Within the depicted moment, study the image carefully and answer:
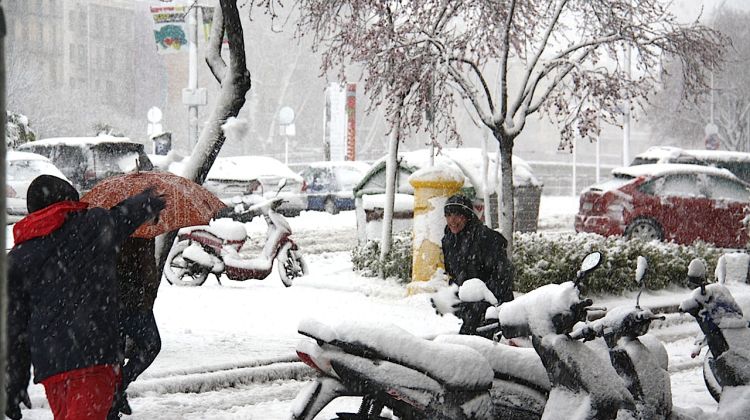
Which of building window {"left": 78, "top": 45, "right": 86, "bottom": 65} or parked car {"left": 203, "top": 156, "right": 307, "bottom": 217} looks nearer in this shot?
parked car {"left": 203, "top": 156, "right": 307, "bottom": 217}

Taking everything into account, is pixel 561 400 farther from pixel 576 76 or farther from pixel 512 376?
pixel 576 76

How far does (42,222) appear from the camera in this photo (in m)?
4.48

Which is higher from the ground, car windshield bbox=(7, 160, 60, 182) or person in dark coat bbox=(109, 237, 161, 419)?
car windshield bbox=(7, 160, 60, 182)

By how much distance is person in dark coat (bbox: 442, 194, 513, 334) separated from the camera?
6.84m

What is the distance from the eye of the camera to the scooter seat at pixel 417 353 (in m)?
4.10

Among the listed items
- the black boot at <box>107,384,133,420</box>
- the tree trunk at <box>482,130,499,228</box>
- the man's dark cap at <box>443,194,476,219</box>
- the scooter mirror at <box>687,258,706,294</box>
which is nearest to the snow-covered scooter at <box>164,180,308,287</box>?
the tree trunk at <box>482,130,499,228</box>

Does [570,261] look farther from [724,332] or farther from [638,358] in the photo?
[638,358]

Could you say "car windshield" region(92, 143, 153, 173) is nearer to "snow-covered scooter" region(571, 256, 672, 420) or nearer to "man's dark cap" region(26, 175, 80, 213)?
"man's dark cap" region(26, 175, 80, 213)

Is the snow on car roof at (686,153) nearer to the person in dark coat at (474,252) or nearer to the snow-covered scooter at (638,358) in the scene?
the person in dark coat at (474,252)

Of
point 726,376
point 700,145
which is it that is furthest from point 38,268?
point 700,145

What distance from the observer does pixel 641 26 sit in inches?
515

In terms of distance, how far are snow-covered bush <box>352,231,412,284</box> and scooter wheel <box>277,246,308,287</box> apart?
2.95 ft

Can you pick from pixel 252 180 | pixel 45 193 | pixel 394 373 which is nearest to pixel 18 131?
pixel 252 180

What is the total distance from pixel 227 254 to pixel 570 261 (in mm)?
4349
